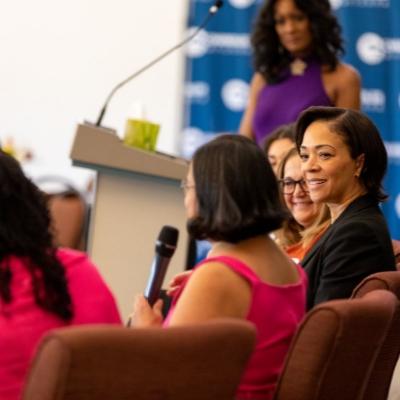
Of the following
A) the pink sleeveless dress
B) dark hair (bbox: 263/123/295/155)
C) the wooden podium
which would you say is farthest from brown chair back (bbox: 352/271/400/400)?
the wooden podium

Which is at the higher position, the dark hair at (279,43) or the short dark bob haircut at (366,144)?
the dark hair at (279,43)

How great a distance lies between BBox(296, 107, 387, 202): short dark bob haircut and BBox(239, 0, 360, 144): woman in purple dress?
183cm

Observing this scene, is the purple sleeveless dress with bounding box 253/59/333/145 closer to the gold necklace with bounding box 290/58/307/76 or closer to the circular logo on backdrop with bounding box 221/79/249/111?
the gold necklace with bounding box 290/58/307/76

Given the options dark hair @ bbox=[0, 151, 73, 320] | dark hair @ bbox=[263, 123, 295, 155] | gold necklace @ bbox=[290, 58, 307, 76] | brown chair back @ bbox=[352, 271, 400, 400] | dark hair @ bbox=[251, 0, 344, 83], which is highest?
dark hair @ bbox=[251, 0, 344, 83]

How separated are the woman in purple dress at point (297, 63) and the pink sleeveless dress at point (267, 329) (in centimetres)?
272

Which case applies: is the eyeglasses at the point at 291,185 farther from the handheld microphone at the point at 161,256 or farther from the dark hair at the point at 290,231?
the handheld microphone at the point at 161,256

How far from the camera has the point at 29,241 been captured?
194 cm

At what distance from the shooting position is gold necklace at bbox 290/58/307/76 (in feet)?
15.6

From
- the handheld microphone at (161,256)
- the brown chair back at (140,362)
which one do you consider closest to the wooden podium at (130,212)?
the handheld microphone at (161,256)

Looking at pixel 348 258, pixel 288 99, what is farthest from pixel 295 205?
pixel 288 99

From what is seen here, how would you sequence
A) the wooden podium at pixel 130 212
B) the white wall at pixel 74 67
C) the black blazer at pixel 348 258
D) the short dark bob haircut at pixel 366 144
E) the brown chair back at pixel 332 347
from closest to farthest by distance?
1. the brown chair back at pixel 332 347
2. the black blazer at pixel 348 258
3. the short dark bob haircut at pixel 366 144
4. the wooden podium at pixel 130 212
5. the white wall at pixel 74 67

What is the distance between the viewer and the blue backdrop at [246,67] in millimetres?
6434

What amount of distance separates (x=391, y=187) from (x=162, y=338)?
16.7 feet

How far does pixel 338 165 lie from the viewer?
2838 mm
